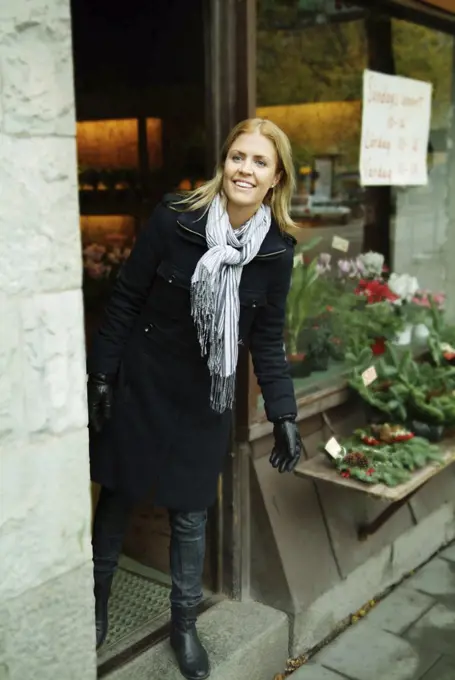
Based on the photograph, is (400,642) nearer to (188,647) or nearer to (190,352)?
(188,647)

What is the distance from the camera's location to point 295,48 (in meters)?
3.29

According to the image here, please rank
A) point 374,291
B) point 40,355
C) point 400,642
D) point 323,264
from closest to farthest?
A: point 40,355 < point 400,642 < point 323,264 < point 374,291

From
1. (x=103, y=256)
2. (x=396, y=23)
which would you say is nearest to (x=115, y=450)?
(x=103, y=256)

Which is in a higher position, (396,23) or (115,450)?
(396,23)

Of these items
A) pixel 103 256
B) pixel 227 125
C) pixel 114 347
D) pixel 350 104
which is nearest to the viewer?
pixel 114 347

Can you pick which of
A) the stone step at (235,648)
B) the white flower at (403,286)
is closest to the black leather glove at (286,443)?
the stone step at (235,648)

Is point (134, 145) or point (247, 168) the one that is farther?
point (134, 145)

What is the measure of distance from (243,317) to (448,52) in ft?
8.21

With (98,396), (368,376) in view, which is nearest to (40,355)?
(98,396)

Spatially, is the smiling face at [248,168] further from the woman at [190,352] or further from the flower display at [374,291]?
the flower display at [374,291]

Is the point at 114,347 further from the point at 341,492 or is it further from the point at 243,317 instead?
the point at 341,492

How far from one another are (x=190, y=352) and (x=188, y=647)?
3.33 feet

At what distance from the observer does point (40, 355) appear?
204 centimetres

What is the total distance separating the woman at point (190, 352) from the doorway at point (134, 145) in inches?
18.1
